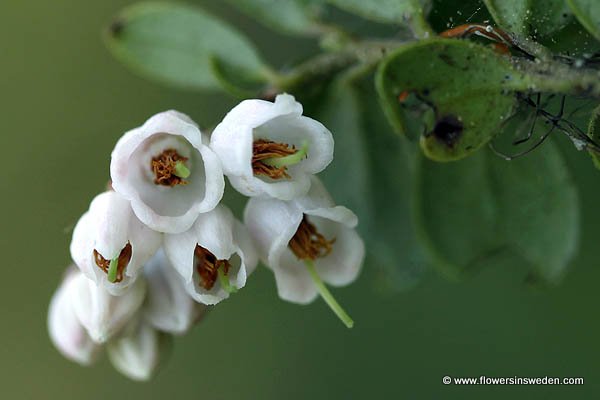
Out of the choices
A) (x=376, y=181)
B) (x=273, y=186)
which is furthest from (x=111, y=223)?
(x=376, y=181)

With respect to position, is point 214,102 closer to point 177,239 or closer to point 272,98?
point 272,98

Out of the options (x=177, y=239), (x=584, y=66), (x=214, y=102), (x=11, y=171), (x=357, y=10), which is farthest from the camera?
(x=11, y=171)

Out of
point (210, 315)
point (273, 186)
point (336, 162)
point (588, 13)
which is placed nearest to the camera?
point (588, 13)

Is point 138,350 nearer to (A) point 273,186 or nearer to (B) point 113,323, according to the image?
(B) point 113,323


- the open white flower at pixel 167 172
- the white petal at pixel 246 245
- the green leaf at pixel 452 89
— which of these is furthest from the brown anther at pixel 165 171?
the green leaf at pixel 452 89

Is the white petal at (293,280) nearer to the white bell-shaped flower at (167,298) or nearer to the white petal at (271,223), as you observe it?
the white petal at (271,223)

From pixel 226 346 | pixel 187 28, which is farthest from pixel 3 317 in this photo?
pixel 187 28

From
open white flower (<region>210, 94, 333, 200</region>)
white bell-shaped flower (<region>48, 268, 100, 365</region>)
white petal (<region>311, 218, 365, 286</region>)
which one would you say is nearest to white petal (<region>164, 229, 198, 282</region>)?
open white flower (<region>210, 94, 333, 200</region>)
